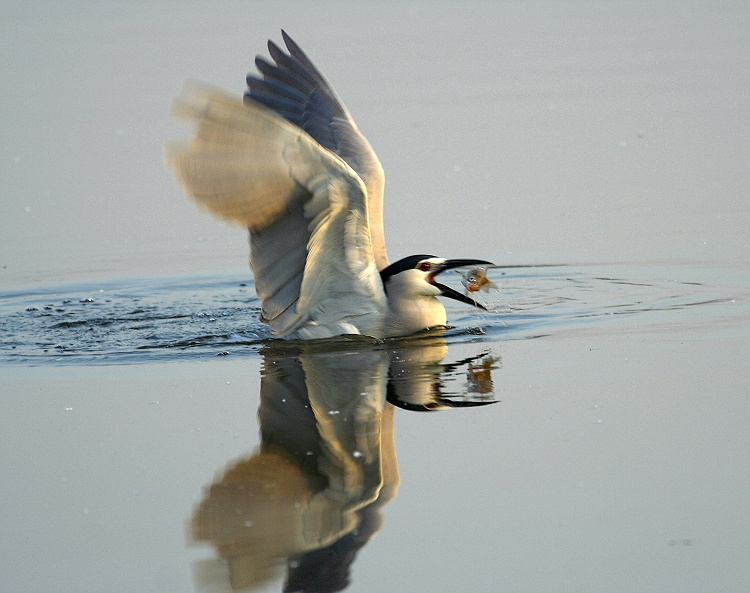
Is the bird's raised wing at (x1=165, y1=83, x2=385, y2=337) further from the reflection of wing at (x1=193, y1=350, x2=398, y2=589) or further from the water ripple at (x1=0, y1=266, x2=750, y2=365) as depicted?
the reflection of wing at (x1=193, y1=350, x2=398, y2=589)

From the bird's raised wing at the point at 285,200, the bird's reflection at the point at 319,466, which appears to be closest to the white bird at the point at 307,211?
the bird's raised wing at the point at 285,200

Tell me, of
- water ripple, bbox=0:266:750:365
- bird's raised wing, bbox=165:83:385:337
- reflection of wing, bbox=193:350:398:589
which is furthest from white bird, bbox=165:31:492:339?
reflection of wing, bbox=193:350:398:589

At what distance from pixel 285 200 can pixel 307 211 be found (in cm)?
12

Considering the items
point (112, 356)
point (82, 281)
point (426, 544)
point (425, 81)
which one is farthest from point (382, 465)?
point (425, 81)

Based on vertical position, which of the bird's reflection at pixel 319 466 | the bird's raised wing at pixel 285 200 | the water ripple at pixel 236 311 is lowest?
the water ripple at pixel 236 311

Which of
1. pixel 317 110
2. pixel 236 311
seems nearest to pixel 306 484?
pixel 236 311

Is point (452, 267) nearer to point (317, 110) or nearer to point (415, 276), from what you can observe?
point (415, 276)

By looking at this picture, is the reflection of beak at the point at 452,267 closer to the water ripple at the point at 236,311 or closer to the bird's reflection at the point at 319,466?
Result: the water ripple at the point at 236,311

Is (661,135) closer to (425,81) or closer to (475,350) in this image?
(425,81)

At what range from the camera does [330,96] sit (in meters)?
7.50

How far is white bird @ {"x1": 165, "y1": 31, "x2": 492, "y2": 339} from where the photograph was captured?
560 cm

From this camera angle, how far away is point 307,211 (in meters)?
5.89

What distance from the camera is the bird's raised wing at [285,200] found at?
559 cm

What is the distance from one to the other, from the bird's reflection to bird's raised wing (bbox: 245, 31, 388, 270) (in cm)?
122
